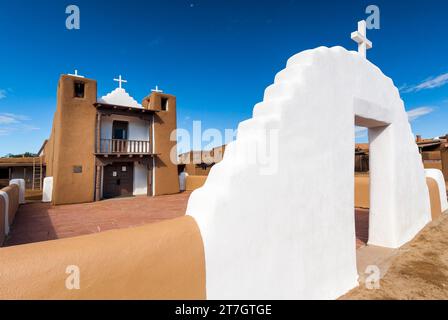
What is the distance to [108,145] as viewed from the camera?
14.8 m

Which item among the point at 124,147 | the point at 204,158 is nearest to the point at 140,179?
the point at 124,147

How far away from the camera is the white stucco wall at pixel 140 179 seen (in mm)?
16422

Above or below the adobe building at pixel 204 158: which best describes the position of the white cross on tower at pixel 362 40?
above

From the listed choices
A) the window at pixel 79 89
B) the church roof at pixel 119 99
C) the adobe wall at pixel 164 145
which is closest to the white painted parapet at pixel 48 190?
the window at pixel 79 89

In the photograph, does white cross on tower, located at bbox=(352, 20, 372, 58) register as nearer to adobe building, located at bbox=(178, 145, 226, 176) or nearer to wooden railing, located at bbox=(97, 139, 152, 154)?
wooden railing, located at bbox=(97, 139, 152, 154)

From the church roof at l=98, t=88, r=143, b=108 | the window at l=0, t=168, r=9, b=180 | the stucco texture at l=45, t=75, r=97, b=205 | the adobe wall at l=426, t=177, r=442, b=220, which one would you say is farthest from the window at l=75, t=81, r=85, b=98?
the adobe wall at l=426, t=177, r=442, b=220

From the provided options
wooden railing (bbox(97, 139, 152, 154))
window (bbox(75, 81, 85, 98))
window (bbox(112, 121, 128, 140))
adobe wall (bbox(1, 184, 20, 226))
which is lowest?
adobe wall (bbox(1, 184, 20, 226))

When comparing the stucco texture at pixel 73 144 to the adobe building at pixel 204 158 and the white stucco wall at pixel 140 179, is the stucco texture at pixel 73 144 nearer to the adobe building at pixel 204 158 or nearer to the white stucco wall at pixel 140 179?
the white stucco wall at pixel 140 179

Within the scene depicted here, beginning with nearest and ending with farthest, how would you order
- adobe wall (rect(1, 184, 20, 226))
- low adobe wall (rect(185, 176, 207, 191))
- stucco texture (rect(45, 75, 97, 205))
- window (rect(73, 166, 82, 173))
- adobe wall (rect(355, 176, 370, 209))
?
adobe wall (rect(1, 184, 20, 226))
adobe wall (rect(355, 176, 370, 209))
stucco texture (rect(45, 75, 97, 205))
window (rect(73, 166, 82, 173))
low adobe wall (rect(185, 176, 207, 191))

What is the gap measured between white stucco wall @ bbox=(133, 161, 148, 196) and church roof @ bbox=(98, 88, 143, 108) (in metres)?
4.24

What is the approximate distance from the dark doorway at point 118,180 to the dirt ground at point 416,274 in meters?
15.2

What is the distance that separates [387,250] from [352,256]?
233 centimetres

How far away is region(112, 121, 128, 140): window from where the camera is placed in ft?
51.1

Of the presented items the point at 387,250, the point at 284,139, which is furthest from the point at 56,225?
the point at 387,250
